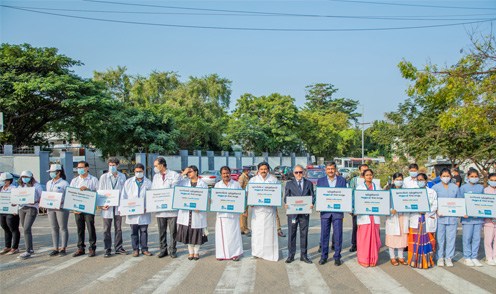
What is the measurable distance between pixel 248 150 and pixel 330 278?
43.0 metres

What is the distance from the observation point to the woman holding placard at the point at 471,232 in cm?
685

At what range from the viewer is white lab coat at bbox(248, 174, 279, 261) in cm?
704

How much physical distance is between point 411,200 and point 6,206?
8.15 metres

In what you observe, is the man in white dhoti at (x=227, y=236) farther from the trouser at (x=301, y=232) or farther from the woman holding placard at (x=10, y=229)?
the woman holding placard at (x=10, y=229)

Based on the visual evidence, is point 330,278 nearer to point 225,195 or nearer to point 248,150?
point 225,195

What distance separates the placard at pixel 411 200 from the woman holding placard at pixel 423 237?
0.48ft

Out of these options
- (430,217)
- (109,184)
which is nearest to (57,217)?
(109,184)

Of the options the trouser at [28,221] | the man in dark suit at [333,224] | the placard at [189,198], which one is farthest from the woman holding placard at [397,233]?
the trouser at [28,221]

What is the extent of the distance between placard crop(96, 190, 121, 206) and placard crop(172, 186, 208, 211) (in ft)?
4.08

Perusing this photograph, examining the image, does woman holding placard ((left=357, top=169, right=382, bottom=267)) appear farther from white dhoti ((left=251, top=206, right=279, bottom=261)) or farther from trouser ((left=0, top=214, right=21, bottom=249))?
trouser ((left=0, top=214, right=21, bottom=249))

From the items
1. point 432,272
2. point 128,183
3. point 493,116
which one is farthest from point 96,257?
point 493,116

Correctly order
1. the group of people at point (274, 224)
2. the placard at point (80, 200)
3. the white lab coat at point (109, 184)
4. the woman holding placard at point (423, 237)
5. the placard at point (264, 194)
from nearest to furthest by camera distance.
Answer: the woman holding placard at point (423, 237) → the group of people at point (274, 224) → the placard at point (264, 194) → the placard at point (80, 200) → the white lab coat at point (109, 184)

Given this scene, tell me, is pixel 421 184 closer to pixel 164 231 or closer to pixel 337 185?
pixel 337 185

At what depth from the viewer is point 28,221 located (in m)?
7.39
